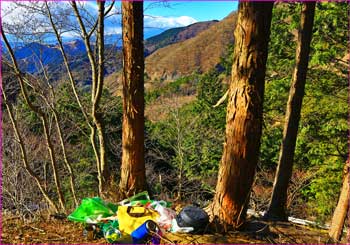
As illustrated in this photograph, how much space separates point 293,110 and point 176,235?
10.5 feet

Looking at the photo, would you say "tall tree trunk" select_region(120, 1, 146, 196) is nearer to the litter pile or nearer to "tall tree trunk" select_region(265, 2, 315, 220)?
the litter pile

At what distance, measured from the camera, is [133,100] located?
484 centimetres

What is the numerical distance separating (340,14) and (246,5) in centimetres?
639

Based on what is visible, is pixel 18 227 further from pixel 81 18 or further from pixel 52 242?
pixel 81 18

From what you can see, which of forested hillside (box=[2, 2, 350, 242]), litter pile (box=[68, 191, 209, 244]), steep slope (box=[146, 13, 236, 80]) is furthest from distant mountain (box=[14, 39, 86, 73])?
steep slope (box=[146, 13, 236, 80])

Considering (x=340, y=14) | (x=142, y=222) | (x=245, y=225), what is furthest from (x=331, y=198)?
(x=142, y=222)

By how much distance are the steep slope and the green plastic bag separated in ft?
210

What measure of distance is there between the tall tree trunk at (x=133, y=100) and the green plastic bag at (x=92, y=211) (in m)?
1.11

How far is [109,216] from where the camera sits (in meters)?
3.81

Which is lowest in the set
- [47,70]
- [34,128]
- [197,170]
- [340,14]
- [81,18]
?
[197,170]

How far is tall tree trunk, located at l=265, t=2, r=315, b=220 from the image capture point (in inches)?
224

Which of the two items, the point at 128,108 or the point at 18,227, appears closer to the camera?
the point at 18,227

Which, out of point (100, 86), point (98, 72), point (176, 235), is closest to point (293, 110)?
point (176, 235)

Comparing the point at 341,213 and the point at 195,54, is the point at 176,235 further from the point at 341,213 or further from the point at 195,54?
the point at 195,54
